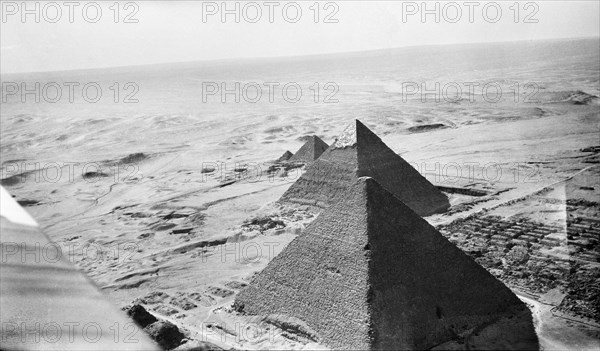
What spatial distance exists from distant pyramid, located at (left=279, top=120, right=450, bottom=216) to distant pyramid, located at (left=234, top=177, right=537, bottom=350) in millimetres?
6092

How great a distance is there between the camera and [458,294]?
8.09 meters

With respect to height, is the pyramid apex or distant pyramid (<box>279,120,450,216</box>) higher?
the pyramid apex

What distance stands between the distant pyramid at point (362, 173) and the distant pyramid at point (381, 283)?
20.0 ft

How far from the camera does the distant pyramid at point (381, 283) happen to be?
7.55 meters

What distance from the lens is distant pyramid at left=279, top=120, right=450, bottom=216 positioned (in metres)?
14.9

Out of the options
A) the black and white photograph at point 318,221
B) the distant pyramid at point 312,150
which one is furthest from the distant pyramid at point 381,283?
the distant pyramid at point 312,150

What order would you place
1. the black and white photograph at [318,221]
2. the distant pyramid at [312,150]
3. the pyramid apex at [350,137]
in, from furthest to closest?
the distant pyramid at [312,150] < the pyramid apex at [350,137] < the black and white photograph at [318,221]

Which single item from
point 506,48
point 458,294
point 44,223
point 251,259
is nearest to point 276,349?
point 458,294

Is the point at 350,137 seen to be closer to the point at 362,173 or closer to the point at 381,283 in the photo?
the point at 362,173

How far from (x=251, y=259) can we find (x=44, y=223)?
9.61 m

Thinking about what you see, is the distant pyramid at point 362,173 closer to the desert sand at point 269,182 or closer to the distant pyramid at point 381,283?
the desert sand at point 269,182

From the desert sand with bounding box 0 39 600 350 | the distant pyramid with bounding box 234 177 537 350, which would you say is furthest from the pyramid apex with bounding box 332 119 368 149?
the distant pyramid with bounding box 234 177 537 350

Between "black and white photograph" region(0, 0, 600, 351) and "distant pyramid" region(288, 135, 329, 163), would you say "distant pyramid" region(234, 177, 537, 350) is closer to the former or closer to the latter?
"black and white photograph" region(0, 0, 600, 351)

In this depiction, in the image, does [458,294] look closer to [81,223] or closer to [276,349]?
[276,349]
